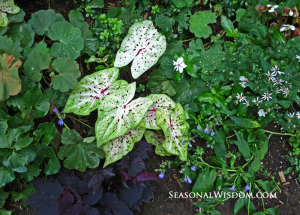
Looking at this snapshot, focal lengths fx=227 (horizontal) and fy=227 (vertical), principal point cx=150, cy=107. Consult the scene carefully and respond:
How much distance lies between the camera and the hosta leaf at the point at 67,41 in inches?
79.2

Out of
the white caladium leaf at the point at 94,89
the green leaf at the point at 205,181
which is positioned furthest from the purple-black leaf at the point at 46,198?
the green leaf at the point at 205,181

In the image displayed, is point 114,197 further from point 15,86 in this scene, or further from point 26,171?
point 15,86

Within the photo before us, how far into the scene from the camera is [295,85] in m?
2.04

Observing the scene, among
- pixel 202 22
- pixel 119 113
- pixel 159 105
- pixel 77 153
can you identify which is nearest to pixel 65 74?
pixel 119 113

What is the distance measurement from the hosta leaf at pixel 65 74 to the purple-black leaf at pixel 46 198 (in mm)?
810

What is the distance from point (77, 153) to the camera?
1981 millimetres

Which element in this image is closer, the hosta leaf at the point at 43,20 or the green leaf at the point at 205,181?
the hosta leaf at the point at 43,20

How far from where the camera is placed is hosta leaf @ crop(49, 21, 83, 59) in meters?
2.01

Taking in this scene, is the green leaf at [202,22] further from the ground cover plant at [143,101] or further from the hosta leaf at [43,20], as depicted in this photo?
the hosta leaf at [43,20]

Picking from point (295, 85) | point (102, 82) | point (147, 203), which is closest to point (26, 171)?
point (102, 82)

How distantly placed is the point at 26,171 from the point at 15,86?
0.72m

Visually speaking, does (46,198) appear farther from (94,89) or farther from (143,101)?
(143,101)

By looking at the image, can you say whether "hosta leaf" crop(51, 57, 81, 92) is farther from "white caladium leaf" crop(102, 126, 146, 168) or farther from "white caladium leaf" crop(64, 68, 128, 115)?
"white caladium leaf" crop(102, 126, 146, 168)

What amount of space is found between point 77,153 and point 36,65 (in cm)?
83
